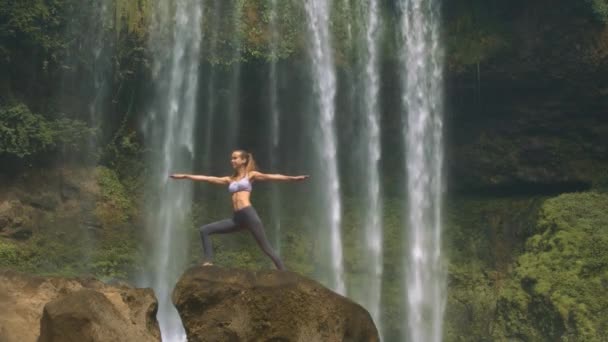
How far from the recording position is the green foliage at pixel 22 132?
60.2 ft

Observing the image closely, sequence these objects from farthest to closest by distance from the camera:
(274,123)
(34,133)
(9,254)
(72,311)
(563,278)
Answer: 1. (274,123)
2. (34,133)
3. (9,254)
4. (563,278)
5. (72,311)

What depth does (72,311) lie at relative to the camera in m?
6.75

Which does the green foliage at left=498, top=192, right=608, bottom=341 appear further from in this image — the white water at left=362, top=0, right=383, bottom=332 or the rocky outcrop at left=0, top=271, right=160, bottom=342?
the rocky outcrop at left=0, top=271, right=160, bottom=342

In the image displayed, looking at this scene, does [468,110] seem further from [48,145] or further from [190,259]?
[48,145]

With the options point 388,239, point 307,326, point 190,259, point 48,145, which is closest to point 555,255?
point 388,239

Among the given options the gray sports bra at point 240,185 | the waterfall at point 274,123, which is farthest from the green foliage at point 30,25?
the gray sports bra at point 240,185

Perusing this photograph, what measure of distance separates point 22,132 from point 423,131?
32.7ft

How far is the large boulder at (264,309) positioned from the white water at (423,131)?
12.4 meters

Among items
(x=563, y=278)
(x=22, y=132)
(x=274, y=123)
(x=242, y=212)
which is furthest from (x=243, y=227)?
(x=274, y=123)

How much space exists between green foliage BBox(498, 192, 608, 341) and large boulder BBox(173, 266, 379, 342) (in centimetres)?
898

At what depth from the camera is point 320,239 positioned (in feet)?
65.0

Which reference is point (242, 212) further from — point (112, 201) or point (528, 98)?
point (528, 98)

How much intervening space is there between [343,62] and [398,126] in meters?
2.22

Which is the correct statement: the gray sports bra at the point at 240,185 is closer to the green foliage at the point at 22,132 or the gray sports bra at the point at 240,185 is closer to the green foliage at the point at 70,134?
the green foliage at the point at 22,132
